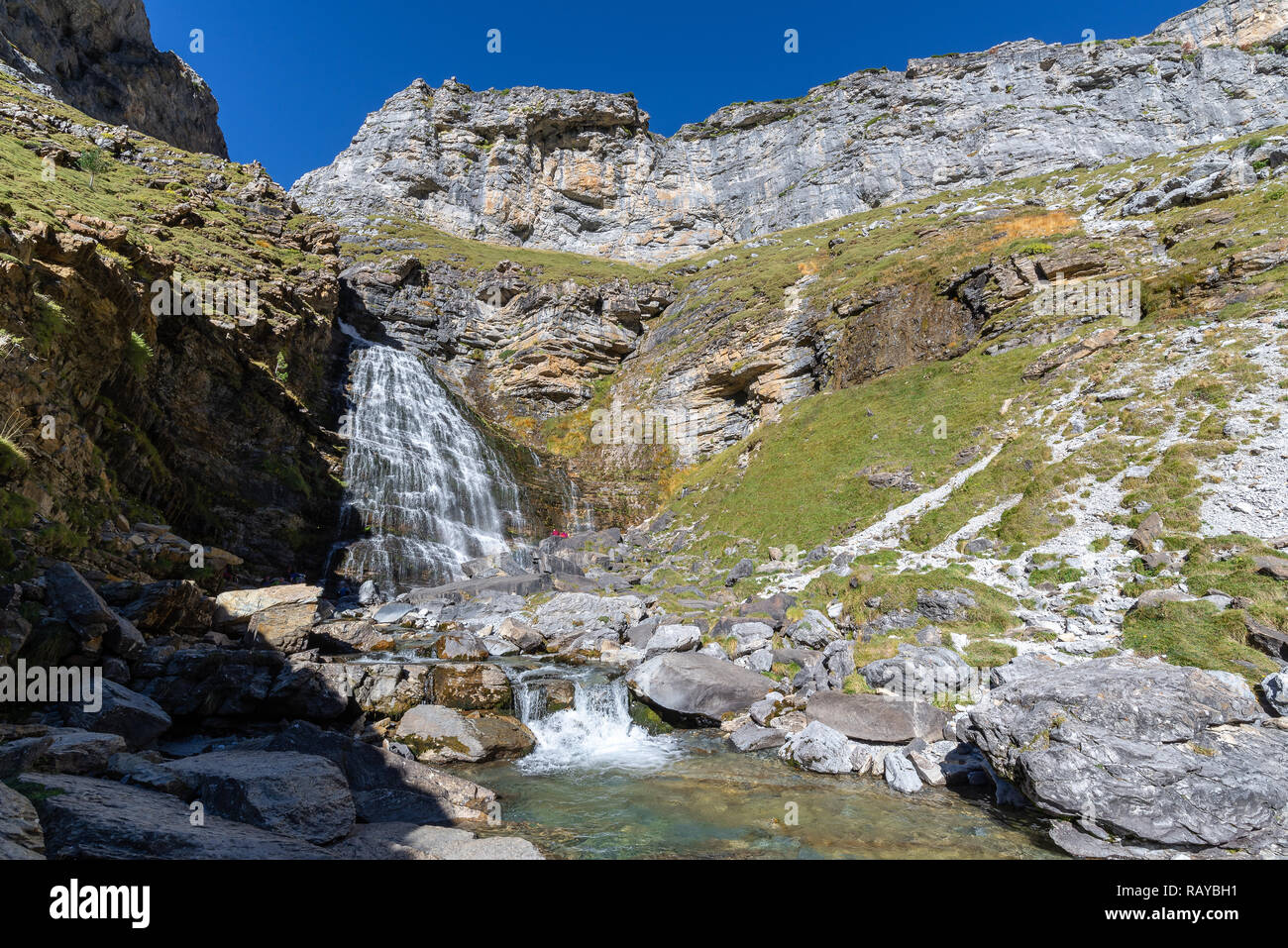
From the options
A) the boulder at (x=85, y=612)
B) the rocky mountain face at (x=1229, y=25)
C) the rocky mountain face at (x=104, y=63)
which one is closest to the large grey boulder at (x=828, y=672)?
the boulder at (x=85, y=612)

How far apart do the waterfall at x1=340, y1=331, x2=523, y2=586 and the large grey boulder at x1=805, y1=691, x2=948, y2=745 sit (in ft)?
70.9

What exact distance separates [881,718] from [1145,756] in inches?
179

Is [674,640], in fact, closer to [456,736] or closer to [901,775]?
[456,736]

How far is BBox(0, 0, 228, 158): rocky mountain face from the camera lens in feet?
163

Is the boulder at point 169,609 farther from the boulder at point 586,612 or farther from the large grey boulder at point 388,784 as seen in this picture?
the boulder at point 586,612

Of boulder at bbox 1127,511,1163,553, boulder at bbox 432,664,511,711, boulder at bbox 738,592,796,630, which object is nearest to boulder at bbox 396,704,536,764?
boulder at bbox 432,664,511,711

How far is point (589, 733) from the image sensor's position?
1352 centimetres

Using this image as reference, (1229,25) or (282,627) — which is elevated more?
(1229,25)

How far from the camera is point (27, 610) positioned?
30.1 ft

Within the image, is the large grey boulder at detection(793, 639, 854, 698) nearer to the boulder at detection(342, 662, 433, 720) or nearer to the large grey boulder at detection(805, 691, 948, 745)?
the large grey boulder at detection(805, 691, 948, 745)

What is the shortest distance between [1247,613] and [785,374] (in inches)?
1230

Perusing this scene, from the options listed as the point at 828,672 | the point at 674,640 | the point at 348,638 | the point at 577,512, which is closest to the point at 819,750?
the point at 828,672

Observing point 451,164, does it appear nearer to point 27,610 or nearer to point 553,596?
point 553,596

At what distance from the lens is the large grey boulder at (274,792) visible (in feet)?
21.6
